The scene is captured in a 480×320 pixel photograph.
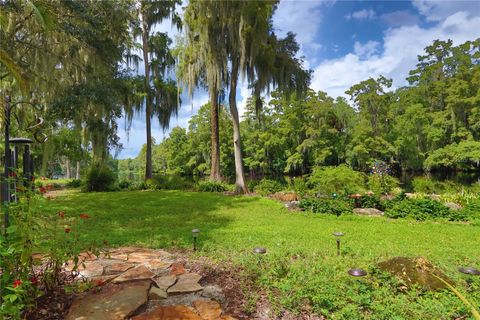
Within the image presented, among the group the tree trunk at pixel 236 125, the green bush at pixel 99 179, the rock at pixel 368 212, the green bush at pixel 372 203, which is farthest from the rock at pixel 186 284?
the green bush at pixel 99 179

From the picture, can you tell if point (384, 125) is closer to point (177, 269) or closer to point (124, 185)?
point (124, 185)

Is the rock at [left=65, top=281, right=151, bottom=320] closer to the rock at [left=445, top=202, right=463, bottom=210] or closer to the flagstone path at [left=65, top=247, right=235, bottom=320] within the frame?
the flagstone path at [left=65, top=247, right=235, bottom=320]

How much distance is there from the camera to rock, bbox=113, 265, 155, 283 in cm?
294

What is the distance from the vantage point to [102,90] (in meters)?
7.88

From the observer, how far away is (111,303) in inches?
95.8

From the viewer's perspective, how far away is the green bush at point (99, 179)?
12.2 meters

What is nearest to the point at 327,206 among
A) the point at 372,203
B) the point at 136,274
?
the point at 372,203

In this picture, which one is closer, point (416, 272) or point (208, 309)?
point (208, 309)

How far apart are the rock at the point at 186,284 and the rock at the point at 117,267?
2.17ft

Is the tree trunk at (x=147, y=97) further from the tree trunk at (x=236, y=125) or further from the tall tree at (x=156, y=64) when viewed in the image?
the tree trunk at (x=236, y=125)

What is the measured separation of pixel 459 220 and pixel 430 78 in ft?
79.6

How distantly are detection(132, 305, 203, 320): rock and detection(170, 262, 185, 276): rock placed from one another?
0.72 meters

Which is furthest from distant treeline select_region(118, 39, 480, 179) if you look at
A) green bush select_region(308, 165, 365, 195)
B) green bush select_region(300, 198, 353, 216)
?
green bush select_region(300, 198, 353, 216)

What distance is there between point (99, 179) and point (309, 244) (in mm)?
10536
